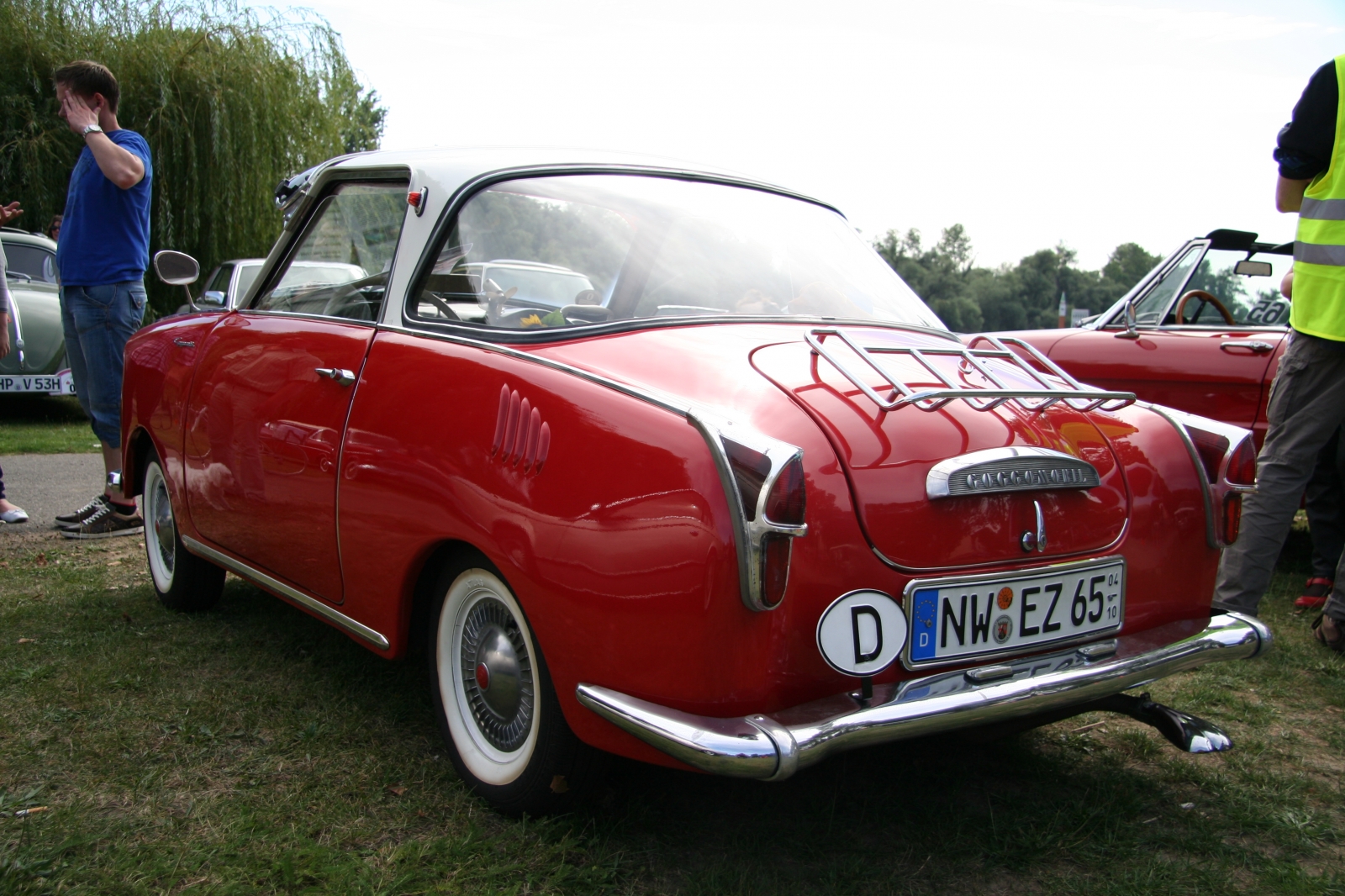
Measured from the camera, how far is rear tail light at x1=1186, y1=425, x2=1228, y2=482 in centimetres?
262

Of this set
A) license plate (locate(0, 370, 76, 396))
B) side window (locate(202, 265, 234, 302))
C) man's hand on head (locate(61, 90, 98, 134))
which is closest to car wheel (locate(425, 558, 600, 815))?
man's hand on head (locate(61, 90, 98, 134))

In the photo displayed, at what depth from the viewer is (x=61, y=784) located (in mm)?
2562

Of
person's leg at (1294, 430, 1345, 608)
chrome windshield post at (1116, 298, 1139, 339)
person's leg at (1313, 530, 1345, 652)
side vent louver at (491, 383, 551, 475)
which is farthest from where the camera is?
chrome windshield post at (1116, 298, 1139, 339)

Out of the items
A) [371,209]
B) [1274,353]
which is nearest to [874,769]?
[371,209]

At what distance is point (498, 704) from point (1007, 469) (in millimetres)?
1251

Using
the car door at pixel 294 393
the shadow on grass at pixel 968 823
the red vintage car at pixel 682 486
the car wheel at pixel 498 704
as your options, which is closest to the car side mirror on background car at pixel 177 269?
the car door at pixel 294 393

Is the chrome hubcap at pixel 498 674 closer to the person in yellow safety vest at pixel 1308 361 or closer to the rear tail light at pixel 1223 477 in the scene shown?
the rear tail light at pixel 1223 477

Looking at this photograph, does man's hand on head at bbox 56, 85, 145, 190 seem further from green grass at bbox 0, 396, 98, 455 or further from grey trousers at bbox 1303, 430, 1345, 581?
grey trousers at bbox 1303, 430, 1345, 581

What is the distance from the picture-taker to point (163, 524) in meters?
4.13

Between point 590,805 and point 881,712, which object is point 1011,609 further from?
point 590,805

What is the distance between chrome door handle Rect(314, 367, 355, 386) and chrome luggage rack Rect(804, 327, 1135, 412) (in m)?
1.23

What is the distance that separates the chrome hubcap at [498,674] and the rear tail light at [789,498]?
2.37 feet

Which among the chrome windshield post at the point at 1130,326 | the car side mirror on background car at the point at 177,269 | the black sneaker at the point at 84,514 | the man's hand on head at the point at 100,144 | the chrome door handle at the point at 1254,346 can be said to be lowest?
the black sneaker at the point at 84,514

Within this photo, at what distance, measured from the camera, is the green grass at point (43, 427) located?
8492mm
